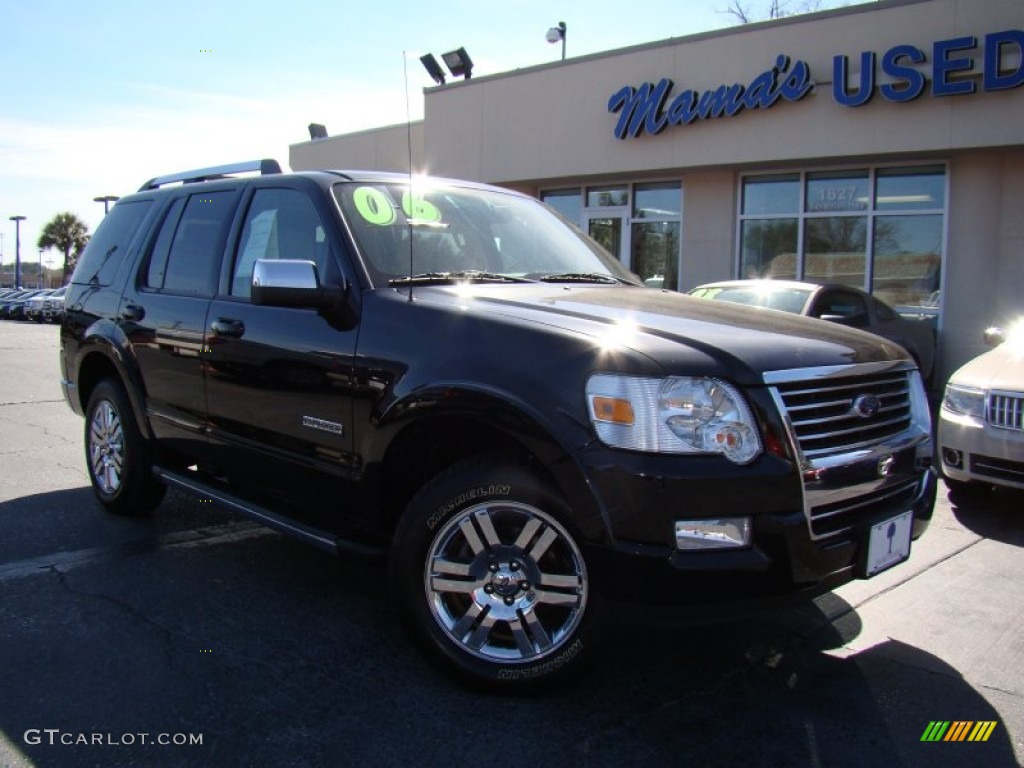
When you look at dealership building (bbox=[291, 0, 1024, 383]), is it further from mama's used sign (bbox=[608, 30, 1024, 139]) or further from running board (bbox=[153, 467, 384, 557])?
running board (bbox=[153, 467, 384, 557])

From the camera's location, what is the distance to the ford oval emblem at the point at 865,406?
2.88 metres

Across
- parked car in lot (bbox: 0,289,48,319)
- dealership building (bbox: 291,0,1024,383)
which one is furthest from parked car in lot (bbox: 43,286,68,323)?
dealership building (bbox: 291,0,1024,383)

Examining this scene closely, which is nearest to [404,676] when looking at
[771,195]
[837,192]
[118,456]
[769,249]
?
[118,456]

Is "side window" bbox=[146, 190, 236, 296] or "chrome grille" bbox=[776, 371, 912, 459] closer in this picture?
"chrome grille" bbox=[776, 371, 912, 459]

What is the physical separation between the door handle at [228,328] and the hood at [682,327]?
103cm

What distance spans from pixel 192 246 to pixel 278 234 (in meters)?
0.83

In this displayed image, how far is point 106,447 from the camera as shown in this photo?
16.8 ft

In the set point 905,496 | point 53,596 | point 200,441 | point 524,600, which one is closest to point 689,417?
point 524,600

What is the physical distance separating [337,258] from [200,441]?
1.38 m

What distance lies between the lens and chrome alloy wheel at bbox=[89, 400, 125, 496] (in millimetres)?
4992

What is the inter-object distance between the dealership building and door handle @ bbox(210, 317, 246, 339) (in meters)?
6.42

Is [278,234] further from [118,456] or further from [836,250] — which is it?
[836,250]

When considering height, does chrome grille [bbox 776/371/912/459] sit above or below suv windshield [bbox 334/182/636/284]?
below

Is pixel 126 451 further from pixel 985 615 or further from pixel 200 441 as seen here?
pixel 985 615
